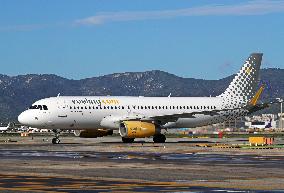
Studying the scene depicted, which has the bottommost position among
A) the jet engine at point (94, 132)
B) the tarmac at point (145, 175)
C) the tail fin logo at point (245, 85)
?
the tarmac at point (145, 175)

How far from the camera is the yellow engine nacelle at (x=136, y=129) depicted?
7962 centimetres

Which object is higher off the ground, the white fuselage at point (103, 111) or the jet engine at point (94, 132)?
the white fuselage at point (103, 111)

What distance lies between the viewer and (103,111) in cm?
8256

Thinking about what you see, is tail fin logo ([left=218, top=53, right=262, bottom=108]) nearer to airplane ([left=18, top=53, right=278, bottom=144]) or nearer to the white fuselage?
airplane ([left=18, top=53, right=278, bottom=144])

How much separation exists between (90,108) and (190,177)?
50.5 m

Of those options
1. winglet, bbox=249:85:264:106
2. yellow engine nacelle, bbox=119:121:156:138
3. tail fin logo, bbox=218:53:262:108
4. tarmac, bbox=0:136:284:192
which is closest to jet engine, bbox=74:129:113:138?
yellow engine nacelle, bbox=119:121:156:138

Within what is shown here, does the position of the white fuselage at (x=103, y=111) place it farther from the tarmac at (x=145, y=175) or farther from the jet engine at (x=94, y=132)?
the tarmac at (x=145, y=175)

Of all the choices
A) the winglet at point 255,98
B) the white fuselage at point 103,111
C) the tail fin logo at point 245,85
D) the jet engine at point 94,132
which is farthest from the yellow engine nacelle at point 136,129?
the winglet at point 255,98

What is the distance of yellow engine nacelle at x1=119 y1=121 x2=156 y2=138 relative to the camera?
79625 millimetres

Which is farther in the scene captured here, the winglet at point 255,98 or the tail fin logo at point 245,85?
the tail fin logo at point 245,85

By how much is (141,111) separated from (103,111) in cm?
467

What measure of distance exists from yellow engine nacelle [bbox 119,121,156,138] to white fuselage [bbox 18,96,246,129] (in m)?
2.89

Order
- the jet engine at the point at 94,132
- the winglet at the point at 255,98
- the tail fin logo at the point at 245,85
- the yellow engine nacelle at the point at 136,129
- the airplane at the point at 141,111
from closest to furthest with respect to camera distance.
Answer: the yellow engine nacelle at the point at 136,129 → the airplane at the point at 141,111 → the jet engine at the point at 94,132 → the winglet at the point at 255,98 → the tail fin logo at the point at 245,85

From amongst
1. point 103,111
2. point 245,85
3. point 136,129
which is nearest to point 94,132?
point 103,111
